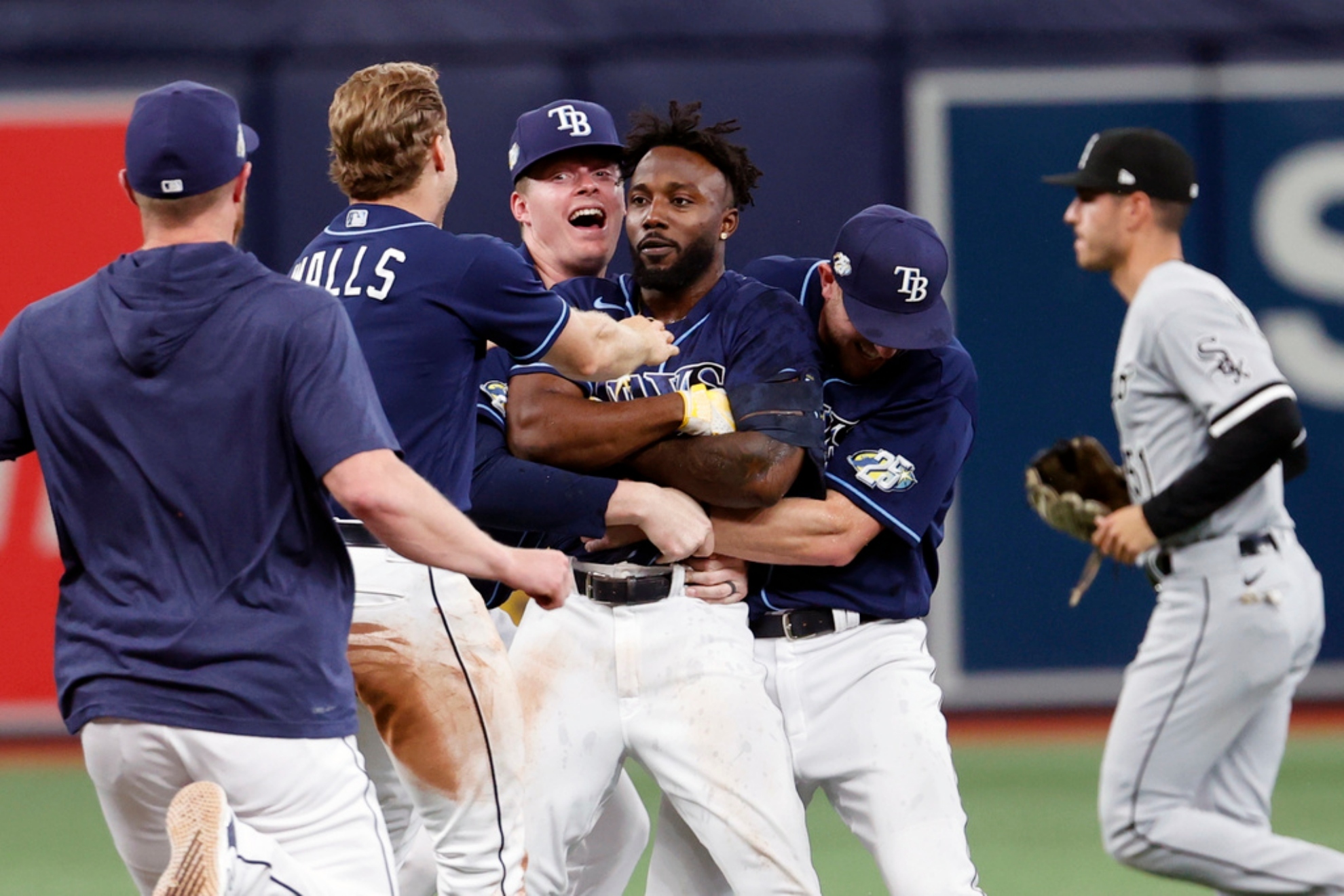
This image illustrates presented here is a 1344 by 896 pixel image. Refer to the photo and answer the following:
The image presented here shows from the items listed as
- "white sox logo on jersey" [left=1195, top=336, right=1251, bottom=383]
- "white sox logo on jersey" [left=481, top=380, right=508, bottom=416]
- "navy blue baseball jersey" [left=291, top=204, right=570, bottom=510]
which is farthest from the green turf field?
"navy blue baseball jersey" [left=291, top=204, right=570, bottom=510]

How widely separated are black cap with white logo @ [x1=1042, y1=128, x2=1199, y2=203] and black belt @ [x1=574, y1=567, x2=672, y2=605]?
6.18 feet

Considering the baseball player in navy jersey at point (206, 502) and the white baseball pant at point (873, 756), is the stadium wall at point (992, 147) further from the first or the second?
the baseball player in navy jersey at point (206, 502)

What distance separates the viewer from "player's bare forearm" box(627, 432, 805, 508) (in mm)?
A: 3686

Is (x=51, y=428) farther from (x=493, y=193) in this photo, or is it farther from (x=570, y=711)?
(x=493, y=193)

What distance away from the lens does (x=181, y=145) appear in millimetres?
2932

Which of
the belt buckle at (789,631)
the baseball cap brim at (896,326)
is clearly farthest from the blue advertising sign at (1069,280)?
the baseball cap brim at (896,326)

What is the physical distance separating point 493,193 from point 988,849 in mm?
4422

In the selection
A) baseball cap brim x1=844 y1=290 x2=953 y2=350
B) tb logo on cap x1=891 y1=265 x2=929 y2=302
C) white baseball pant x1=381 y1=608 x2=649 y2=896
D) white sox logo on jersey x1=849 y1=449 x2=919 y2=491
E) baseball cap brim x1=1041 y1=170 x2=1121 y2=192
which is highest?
baseball cap brim x1=1041 y1=170 x2=1121 y2=192

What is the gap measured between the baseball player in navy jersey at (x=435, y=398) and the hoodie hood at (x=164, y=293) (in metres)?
0.64

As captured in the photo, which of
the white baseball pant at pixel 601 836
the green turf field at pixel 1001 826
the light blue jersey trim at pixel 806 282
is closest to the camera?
the light blue jersey trim at pixel 806 282

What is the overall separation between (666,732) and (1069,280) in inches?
231

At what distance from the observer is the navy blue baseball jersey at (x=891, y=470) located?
12.6 feet

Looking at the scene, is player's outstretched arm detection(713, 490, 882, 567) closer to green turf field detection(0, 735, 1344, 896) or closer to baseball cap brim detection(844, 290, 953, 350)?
baseball cap brim detection(844, 290, 953, 350)

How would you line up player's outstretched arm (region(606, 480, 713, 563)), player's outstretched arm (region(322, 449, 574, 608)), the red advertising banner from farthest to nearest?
the red advertising banner, player's outstretched arm (region(606, 480, 713, 563)), player's outstretched arm (region(322, 449, 574, 608))
